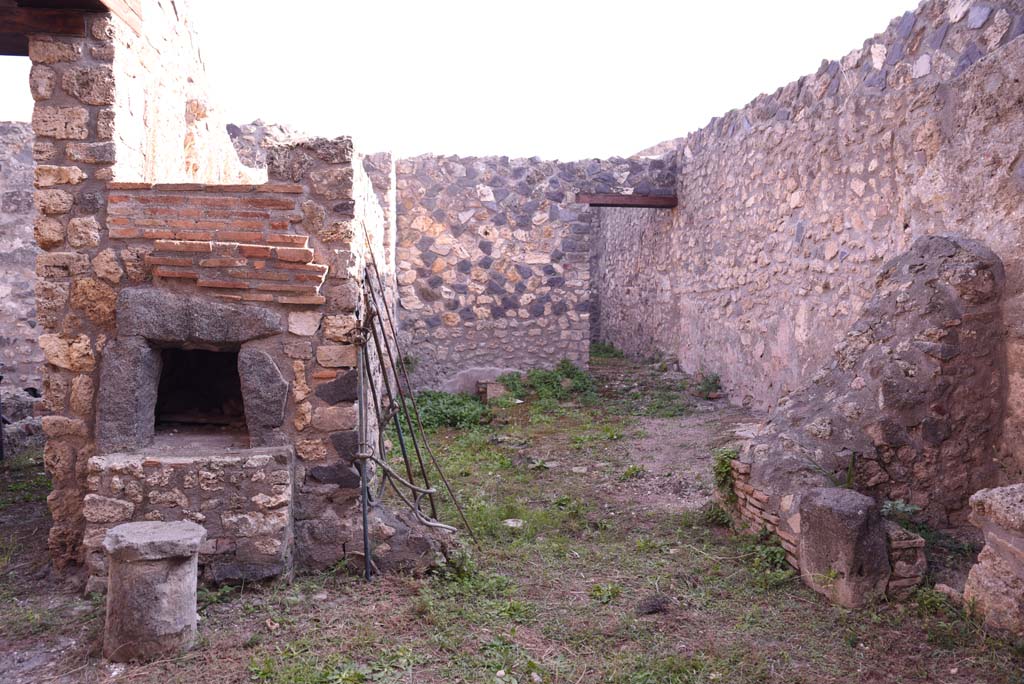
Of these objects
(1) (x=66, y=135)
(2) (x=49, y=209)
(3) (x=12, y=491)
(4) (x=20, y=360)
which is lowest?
(3) (x=12, y=491)

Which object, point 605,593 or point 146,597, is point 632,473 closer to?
point 605,593

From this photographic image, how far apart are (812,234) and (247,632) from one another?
5.91 metres

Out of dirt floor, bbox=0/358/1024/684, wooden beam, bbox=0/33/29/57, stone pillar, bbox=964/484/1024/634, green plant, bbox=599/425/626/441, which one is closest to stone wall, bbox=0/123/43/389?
dirt floor, bbox=0/358/1024/684

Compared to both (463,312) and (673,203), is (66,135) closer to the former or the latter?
(463,312)

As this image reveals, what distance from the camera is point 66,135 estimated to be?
12.5 ft

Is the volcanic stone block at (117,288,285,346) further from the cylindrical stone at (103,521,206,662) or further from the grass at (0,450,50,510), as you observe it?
the grass at (0,450,50,510)

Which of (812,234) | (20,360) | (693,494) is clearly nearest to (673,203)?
(812,234)

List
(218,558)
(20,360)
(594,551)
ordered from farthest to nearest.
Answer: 1. (20,360)
2. (594,551)
3. (218,558)

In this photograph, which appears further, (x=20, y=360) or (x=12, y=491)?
(x=20, y=360)

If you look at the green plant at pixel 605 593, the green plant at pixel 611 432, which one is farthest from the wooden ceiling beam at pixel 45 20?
the green plant at pixel 611 432

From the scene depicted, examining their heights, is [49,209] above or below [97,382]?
above

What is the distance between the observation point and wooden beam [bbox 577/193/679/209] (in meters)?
10.0

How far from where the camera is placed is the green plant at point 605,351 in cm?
1343

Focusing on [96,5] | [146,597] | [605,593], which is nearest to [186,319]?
[146,597]
